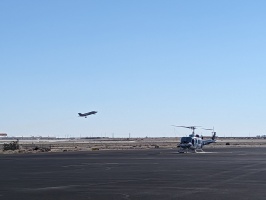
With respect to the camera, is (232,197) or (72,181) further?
(72,181)

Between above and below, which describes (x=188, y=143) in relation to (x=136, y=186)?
above

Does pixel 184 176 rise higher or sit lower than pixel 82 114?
lower

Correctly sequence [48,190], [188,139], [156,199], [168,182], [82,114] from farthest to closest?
[82,114] < [188,139] < [168,182] < [48,190] < [156,199]

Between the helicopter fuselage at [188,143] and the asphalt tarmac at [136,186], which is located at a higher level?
the helicopter fuselage at [188,143]

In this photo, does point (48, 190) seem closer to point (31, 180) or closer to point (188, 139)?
point (31, 180)

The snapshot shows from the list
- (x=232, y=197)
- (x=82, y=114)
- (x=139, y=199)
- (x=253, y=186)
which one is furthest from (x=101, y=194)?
(x=82, y=114)

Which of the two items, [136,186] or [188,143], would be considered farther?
[188,143]

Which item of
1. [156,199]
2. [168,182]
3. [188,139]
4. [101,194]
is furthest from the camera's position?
Answer: [188,139]

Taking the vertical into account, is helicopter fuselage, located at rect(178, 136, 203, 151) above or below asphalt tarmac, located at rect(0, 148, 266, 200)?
above

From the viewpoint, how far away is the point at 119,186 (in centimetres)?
2716

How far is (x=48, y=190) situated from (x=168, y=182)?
22.2 feet

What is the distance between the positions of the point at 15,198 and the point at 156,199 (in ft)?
18.6

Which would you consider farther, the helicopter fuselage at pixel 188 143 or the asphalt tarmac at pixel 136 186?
the helicopter fuselage at pixel 188 143

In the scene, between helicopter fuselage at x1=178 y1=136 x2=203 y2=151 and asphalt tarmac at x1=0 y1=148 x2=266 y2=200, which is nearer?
asphalt tarmac at x1=0 y1=148 x2=266 y2=200
